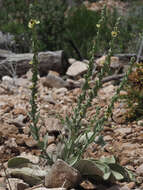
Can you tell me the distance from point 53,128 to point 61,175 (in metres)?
1.29

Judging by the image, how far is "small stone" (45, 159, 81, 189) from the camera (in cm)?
272

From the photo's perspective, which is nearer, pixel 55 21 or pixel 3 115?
pixel 3 115

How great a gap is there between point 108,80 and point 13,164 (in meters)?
3.72

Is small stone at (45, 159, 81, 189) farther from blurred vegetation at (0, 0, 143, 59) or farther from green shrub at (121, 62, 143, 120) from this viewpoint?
blurred vegetation at (0, 0, 143, 59)

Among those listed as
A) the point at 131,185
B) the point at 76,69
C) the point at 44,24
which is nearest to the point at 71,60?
the point at 76,69

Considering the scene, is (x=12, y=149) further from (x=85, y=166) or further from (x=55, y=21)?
(x=55, y=21)

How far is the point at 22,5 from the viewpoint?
27.5ft

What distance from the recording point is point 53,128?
4.00 m

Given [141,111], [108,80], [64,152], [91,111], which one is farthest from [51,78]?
[64,152]

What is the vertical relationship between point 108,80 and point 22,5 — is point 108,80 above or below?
below

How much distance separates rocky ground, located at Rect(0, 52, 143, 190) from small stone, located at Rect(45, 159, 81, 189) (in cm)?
10

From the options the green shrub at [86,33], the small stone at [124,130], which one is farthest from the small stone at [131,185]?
the green shrub at [86,33]

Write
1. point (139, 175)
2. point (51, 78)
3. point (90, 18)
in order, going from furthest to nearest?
point (90, 18)
point (51, 78)
point (139, 175)

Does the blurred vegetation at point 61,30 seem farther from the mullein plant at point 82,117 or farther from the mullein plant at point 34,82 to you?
the mullein plant at point 34,82
